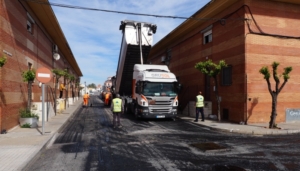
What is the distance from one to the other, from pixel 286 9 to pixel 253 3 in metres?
2.39

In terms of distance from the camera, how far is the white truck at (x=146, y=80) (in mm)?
13344

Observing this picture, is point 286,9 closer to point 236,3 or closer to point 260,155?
point 236,3

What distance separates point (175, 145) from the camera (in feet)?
24.9

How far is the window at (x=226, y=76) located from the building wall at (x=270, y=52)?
148cm

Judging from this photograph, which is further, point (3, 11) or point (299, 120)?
point (299, 120)

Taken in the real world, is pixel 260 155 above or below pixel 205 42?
below

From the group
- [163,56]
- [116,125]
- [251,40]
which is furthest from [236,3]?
[163,56]

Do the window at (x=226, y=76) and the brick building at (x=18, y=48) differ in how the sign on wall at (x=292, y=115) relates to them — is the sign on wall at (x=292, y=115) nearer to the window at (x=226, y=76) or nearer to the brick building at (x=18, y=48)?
the window at (x=226, y=76)

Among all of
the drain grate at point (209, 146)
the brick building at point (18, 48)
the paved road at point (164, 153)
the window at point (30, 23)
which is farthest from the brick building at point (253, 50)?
the window at point (30, 23)

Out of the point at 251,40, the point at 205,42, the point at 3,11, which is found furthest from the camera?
the point at 205,42

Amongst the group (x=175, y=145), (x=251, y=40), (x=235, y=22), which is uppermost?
(x=235, y=22)

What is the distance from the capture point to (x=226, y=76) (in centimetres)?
1410

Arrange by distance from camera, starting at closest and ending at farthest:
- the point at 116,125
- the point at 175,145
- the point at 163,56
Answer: the point at 175,145
the point at 116,125
the point at 163,56

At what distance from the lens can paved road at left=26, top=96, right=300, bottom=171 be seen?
17.8ft
